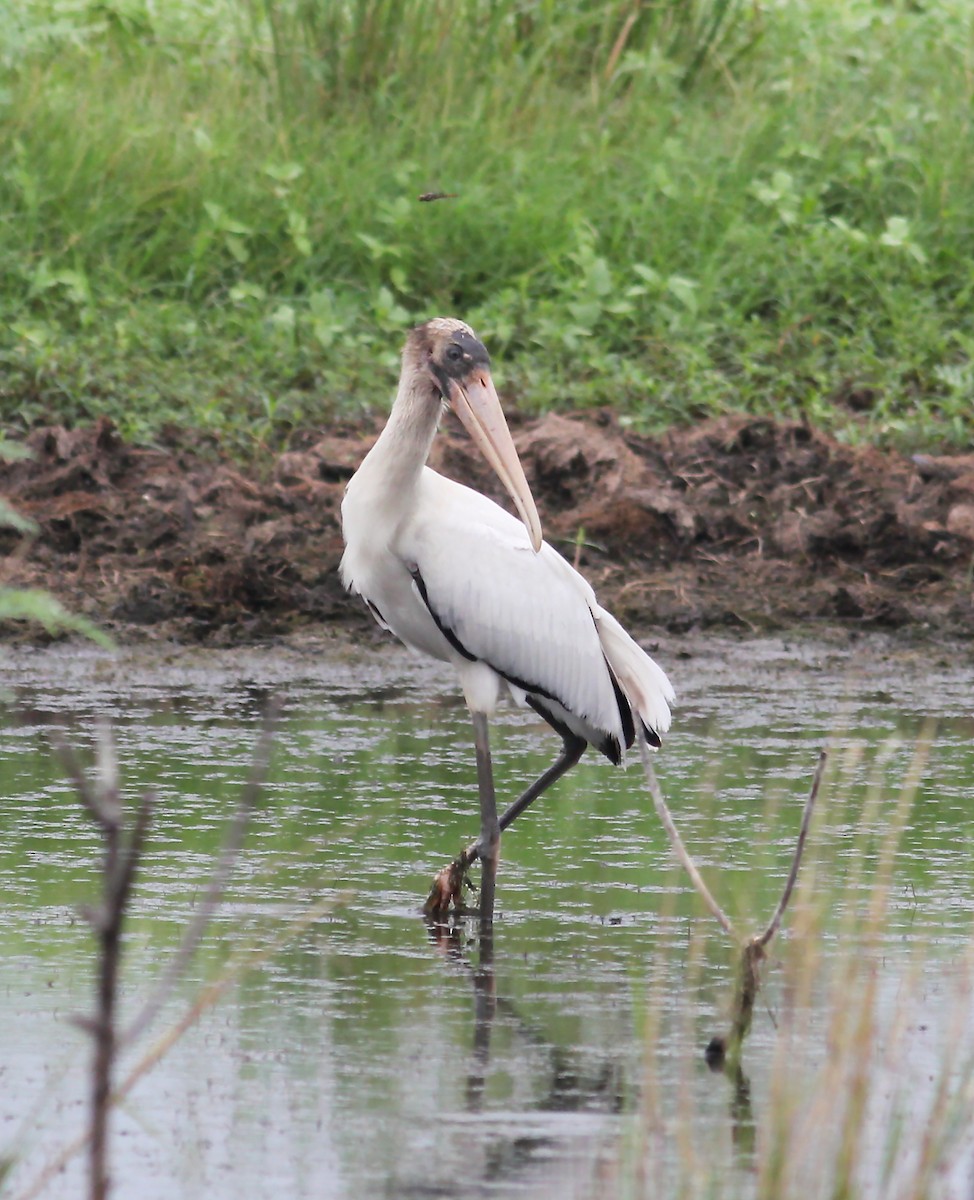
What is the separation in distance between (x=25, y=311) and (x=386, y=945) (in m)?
5.53

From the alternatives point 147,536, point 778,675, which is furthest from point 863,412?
point 147,536

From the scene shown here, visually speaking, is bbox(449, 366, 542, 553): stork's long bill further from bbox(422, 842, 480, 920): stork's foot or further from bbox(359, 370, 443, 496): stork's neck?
bbox(422, 842, 480, 920): stork's foot

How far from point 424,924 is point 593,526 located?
369 cm

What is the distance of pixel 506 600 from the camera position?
5.62 meters

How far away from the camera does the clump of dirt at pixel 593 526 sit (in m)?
8.41

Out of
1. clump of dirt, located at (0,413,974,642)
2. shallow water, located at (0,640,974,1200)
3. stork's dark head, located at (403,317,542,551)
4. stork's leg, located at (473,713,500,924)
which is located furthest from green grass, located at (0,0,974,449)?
stork's leg, located at (473,713,500,924)

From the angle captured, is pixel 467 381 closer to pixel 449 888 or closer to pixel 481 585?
pixel 481 585

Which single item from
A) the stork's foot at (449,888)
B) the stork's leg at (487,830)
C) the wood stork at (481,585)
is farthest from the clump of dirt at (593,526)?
the stork's foot at (449,888)

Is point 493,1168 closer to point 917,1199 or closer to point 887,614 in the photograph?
point 917,1199

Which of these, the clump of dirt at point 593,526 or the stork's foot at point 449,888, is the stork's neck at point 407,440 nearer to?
the stork's foot at point 449,888

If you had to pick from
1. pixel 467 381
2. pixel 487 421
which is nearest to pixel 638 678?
pixel 487 421

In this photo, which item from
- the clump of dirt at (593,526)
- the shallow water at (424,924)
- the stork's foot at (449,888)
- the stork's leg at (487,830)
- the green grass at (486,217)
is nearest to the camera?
the shallow water at (424,924)

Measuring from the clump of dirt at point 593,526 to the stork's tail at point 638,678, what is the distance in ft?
8.82

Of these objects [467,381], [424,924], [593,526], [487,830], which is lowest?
[593,526]
